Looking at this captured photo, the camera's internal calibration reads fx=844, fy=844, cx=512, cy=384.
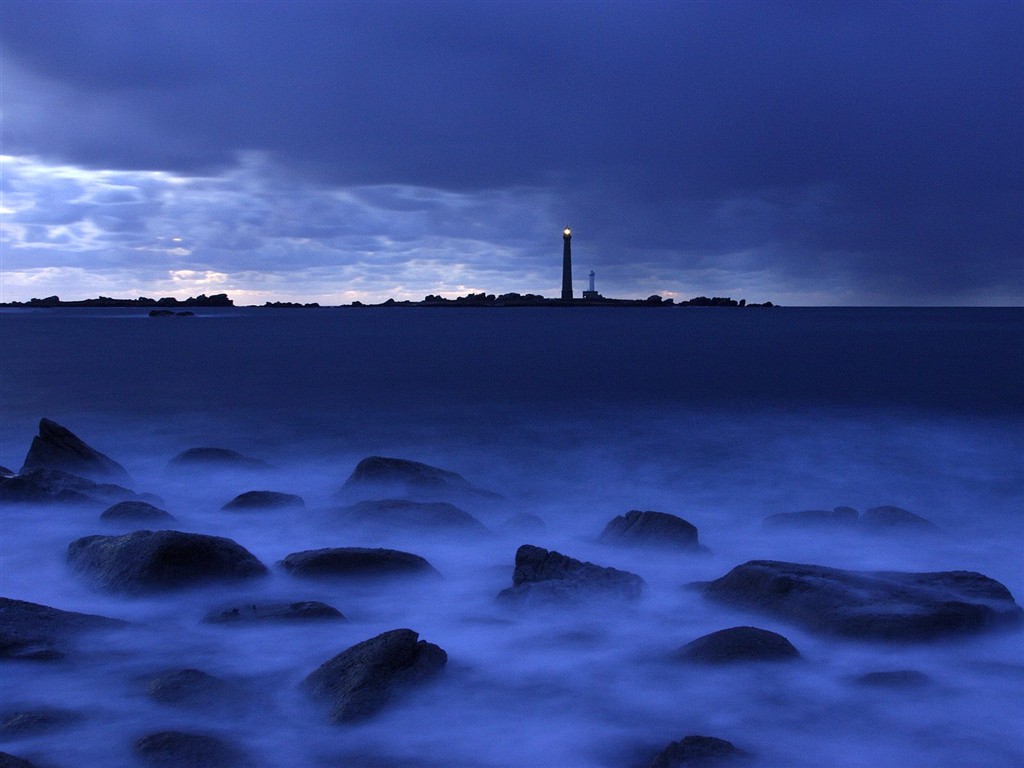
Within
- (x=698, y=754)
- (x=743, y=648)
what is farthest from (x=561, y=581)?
(x=698, y=754)

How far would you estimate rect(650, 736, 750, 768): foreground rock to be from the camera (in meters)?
3.58

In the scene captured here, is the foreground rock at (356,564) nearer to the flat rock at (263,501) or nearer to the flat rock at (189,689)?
the flat rock at (189,689)

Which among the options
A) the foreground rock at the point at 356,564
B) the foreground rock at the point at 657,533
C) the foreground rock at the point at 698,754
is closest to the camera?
the foreground rock at the point at 698,754

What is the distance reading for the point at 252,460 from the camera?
10805mm

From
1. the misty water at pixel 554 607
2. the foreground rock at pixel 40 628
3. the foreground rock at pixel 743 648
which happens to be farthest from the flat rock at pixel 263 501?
the foreground rock at pixel 743 648

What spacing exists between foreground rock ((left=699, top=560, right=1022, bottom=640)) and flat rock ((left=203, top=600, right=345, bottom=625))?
255 centimetres

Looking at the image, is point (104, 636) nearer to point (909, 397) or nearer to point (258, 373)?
point (909, 397)

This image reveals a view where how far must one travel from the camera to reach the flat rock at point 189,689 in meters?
4.26

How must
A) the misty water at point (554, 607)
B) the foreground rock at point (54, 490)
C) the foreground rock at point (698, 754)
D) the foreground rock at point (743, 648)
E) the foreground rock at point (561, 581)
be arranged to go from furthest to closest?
the foreground rock at point (54, 490) → the foreground rock at point (561, 581) → the foreground rock at point (743, 648) → the misty water at point (554, 607) → the foreground rock at point (698, 754)

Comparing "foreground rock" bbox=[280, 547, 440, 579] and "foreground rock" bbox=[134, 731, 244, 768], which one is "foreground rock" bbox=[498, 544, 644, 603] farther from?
"foreground rock" bbox=[134, 731, 244, 768]

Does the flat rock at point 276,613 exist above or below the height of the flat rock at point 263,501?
below

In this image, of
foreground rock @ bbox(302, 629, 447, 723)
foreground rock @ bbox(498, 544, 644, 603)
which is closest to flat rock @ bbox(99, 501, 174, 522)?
foreground rock @ bbox(498, 544, 644, 603)

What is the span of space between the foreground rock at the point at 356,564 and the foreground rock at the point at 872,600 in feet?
7.05

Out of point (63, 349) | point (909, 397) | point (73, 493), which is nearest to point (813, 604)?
point (73, 493)
